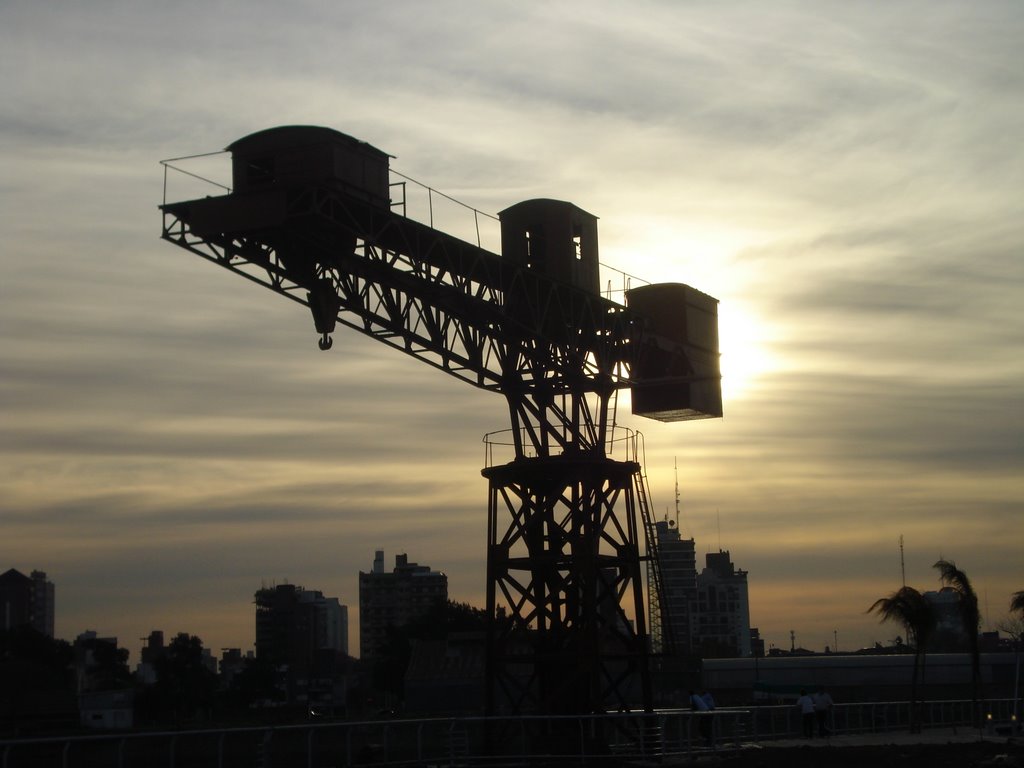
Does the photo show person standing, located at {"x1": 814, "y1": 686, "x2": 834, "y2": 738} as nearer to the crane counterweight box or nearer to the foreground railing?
the foreground railing

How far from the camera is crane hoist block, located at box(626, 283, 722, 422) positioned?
44.8 meters

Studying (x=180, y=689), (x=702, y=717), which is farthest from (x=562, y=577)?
(x=180, y=689)

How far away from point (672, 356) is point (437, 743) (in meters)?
15.6

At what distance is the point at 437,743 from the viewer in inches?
1421

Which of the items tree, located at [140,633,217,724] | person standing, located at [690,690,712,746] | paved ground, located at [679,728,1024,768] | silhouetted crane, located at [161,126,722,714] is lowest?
tree, located at [140,633,217,724]

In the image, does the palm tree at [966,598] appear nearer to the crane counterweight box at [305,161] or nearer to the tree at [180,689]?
the crane counterweight box at [305,161]

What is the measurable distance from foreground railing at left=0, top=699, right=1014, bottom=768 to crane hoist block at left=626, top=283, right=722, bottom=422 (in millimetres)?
10149

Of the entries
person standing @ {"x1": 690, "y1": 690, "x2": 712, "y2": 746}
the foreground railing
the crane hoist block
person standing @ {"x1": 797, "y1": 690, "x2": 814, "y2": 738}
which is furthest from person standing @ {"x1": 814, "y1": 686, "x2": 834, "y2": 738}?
the crane hoist block

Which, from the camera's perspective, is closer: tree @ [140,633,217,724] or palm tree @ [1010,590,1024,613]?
palm tree @ [1010,590,1024,613]

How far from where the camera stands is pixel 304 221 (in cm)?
3341

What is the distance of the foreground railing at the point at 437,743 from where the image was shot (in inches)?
1046

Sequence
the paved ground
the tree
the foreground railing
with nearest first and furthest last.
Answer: the foreground railing < the paved ground < the tree

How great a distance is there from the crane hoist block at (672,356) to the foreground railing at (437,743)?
33.3 feet

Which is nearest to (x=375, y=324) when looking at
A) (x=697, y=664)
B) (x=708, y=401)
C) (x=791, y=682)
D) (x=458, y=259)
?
(x=458, y=259)
